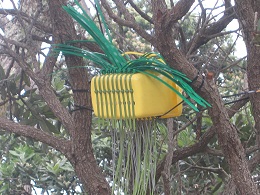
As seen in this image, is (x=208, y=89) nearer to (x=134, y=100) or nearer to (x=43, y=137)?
(x=134, y=100)

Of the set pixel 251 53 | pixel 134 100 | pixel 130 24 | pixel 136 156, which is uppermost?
pixel 130 24

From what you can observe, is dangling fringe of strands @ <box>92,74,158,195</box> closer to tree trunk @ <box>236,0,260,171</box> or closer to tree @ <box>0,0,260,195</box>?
tree @ <box>0,0,260,195</box>

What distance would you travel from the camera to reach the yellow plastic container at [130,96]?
1.01 meters

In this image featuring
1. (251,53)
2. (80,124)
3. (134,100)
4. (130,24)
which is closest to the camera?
(134,100)

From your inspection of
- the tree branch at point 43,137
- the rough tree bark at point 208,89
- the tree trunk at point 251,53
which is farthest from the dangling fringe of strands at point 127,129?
the tree branch at point 43,137

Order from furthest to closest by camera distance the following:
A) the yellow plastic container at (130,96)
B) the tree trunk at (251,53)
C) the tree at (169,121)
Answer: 1. the tree trunk at (251,53)
2. the tree at (169,121)
3. the yellow plastic container at (130,96)

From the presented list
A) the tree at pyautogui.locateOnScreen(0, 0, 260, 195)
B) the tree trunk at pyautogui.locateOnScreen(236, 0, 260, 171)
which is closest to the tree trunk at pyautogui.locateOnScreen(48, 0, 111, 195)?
the tree at pyautogui.locateOnScreen(0, 0, 260, 195)

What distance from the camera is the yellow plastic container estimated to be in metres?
1.01

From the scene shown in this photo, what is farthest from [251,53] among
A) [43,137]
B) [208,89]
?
[43,137]

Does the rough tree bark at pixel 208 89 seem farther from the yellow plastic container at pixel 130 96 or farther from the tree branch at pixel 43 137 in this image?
the tree branch at pixel 43 137

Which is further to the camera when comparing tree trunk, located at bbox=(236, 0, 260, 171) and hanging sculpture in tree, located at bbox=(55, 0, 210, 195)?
tree trunk, located at bbox=(236, 0, 260, 171)

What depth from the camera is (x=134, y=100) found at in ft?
3.31

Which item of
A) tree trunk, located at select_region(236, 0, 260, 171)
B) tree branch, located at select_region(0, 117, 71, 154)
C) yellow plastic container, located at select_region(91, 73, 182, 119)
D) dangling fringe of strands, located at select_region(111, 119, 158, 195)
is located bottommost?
dangling fringe of strands, located at select_region(111, 119, 158, 195)

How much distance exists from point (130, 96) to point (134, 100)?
12 millimetres
